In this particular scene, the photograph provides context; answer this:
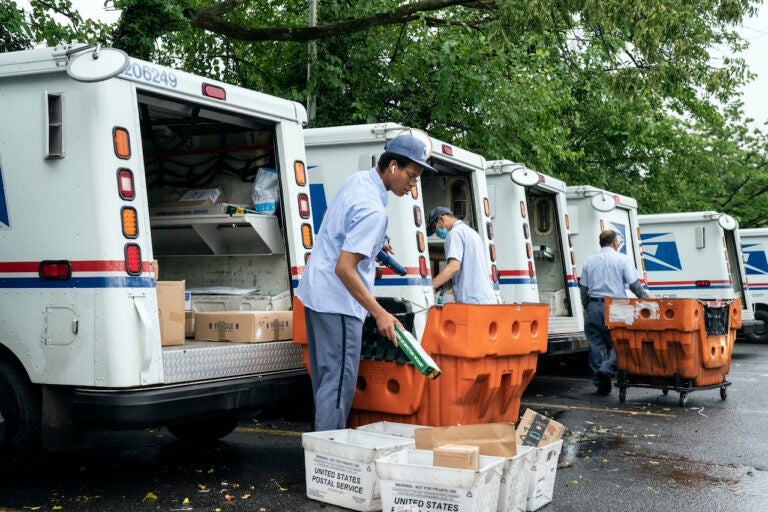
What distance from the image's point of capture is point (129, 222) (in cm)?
514

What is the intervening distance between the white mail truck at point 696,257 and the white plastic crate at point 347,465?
39.4 ft

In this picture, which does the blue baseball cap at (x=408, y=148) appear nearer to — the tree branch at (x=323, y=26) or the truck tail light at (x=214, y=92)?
the truck tail light at (x=214, y=92)

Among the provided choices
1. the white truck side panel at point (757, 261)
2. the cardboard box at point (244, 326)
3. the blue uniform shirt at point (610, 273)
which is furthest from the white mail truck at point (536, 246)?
the white truck side panel at point (757, 261)

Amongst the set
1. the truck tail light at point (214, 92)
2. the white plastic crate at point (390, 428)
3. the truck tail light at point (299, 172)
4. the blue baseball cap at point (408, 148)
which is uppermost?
the truck tail light at point (214, 92)

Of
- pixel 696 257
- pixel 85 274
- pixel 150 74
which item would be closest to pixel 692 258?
pixel 696 257

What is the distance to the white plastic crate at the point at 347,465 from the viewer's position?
4.72 meters

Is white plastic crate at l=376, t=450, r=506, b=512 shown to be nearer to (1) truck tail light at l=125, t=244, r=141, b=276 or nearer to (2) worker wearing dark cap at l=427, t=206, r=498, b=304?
(1) truck tail light at l=125, t=244, r=141, b=276

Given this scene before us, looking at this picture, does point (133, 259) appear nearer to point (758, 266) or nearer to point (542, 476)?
point (542, 476)

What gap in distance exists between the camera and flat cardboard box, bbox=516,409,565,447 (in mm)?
4969

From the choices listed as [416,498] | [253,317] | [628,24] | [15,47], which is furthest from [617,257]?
[15,47]

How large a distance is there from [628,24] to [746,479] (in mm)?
6348

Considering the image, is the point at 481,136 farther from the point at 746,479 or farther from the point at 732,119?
the point at 732,119

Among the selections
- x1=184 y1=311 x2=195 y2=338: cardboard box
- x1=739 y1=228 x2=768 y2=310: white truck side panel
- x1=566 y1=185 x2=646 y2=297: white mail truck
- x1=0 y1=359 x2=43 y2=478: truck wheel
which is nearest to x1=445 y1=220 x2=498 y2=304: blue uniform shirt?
x1=184 y1=311 x2=195 y2=338: cardboard box

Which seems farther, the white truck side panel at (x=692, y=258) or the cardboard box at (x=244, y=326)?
the white truck side panel at (x=692, y=258)
